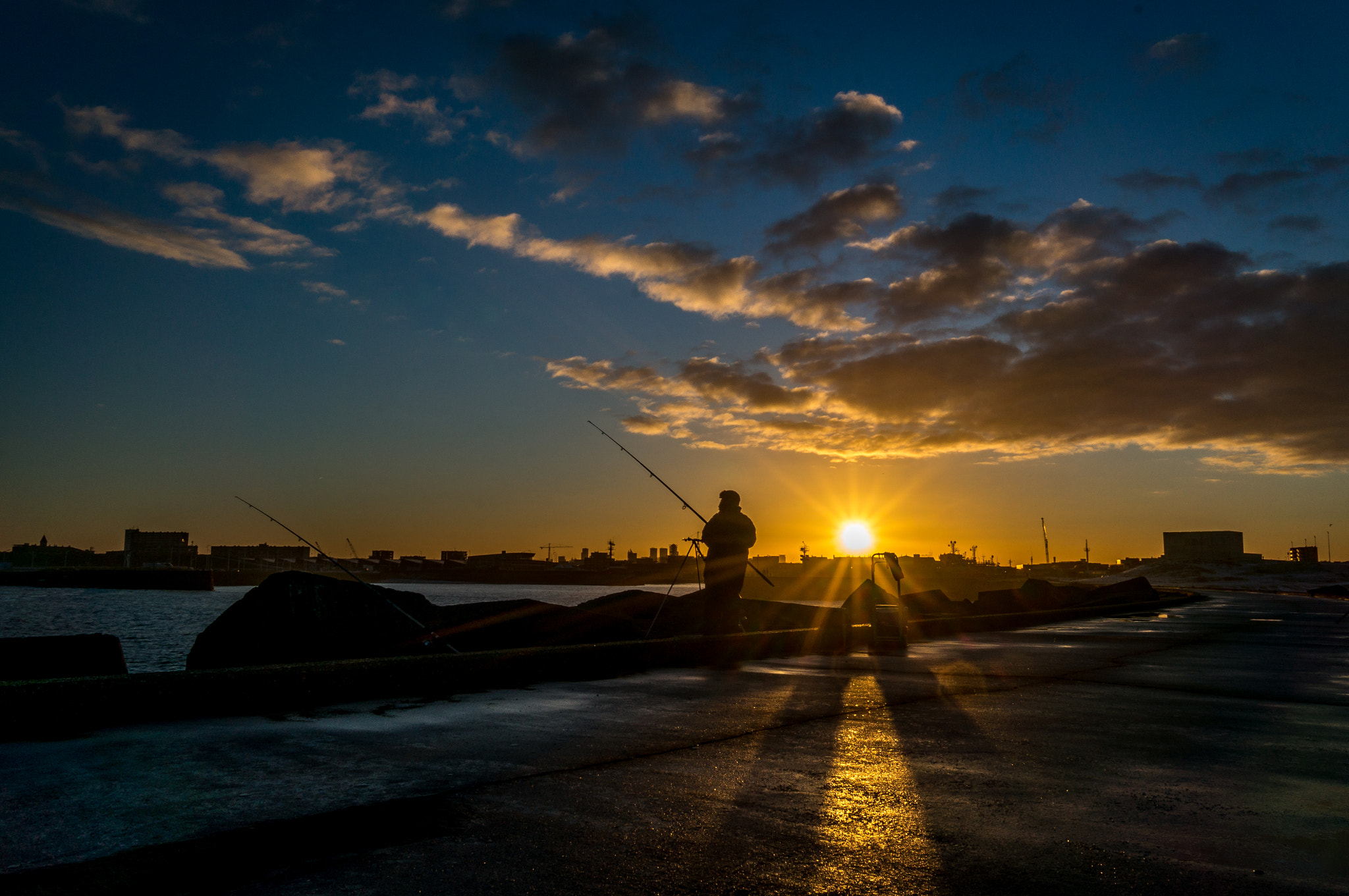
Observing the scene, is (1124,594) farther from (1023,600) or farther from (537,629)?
(537,629)

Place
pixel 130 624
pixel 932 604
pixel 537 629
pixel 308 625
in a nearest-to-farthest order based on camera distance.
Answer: pixel 537 629
pixel 308 625
pixel 932 604
pixel 130 624

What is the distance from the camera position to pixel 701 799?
3.48 metres

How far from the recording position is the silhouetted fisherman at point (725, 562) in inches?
444

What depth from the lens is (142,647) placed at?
105 ft

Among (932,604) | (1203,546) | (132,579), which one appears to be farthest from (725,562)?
(1203,546)

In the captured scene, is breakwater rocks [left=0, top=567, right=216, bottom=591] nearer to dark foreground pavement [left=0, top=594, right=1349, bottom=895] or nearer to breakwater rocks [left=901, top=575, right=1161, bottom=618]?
breakwater rocks [left=901, top=575, right=1161, bottom=618]

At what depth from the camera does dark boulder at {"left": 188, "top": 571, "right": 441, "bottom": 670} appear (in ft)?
46.9

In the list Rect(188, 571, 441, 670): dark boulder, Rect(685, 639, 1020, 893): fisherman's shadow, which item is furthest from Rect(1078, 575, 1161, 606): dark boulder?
Rect(685, 639, 1020, 893): fisherman's shadow

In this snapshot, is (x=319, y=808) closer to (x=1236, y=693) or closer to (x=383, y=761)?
(x=383, y=761)

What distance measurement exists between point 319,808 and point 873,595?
383 inches

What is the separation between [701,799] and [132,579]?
174m

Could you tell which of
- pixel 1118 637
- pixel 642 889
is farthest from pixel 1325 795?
pixel 1118 637

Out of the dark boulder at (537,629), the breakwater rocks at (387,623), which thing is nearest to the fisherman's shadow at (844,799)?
the breakwater rocks at (387,623)

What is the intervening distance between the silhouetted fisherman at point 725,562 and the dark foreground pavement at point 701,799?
15.8 feet
